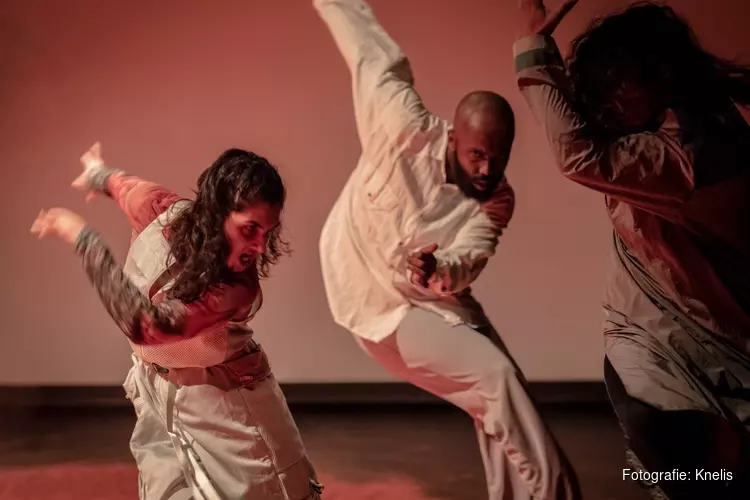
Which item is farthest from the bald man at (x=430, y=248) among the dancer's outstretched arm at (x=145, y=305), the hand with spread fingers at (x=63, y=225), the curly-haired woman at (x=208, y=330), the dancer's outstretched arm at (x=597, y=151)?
the hand with spread fingers at (x=63, y=225)

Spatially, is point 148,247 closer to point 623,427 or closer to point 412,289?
point 412,289

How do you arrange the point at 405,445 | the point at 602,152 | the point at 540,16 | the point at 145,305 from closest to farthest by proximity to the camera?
the point at 145,305
the point at 602,152
the point at 540,16
the point at 405,445

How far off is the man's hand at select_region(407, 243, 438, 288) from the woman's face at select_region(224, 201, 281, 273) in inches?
13.8

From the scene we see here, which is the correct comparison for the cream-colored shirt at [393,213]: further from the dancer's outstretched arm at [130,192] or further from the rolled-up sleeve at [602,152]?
the dancer's outstretched arm at [130,192]

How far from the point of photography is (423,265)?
1.60 m

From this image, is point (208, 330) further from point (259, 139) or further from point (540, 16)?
point (540, 16)

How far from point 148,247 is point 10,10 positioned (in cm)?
95

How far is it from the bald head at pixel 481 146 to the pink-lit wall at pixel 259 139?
4cm

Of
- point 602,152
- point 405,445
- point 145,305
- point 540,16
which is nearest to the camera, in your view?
point 145,305

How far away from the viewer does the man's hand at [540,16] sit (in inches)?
62.9


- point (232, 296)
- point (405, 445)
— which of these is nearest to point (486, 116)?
point (232, 296)

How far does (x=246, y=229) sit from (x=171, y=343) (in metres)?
0.28

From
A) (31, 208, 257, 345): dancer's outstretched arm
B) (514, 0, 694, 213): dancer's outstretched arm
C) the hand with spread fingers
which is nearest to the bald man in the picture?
(514, 0, 694, 213): dancer's outstretched arm

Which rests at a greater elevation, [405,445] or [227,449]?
[227,449]
